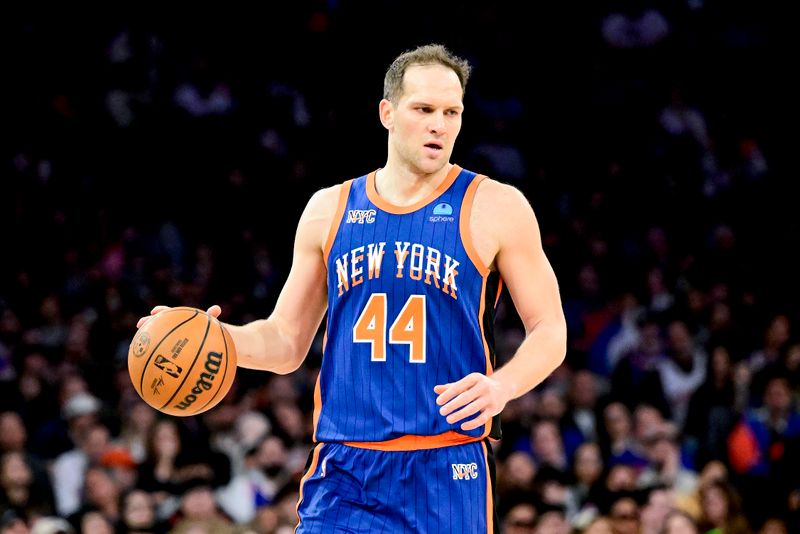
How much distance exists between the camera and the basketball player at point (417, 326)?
14.3ft

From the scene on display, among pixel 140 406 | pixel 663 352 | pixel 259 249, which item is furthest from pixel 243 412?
pixel 663 352

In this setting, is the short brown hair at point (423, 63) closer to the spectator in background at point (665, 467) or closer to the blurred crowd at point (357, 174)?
the blurred crowd at point (357, 174)

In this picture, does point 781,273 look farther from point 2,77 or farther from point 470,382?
point 470,382

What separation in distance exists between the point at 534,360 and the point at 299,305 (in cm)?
104

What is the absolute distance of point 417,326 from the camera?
446cm

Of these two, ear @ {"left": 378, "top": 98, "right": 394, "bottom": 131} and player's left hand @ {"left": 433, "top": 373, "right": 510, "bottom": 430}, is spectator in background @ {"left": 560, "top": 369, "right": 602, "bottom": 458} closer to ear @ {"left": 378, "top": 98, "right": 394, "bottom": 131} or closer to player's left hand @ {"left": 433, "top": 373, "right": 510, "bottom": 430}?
ear @ {"left": 378, "top": 98, "right": 394, "bottom": 131}

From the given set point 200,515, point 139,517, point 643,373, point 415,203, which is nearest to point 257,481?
point 200,515

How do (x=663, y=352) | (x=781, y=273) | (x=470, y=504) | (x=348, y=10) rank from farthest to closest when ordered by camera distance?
(x=348, y=10) → (x=781, y=273) → (x=663, y=352) → (x=470, y=504)

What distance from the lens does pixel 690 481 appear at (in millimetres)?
10086

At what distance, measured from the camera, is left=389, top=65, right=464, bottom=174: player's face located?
15.1ft

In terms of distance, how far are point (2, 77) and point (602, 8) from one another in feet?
23.9

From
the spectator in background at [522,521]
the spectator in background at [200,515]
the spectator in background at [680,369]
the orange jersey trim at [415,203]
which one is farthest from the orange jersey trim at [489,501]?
the spectator in background at [680,369]

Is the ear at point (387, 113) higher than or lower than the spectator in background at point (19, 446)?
higher

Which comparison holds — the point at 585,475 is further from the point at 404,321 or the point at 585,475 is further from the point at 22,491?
the point at 404,321
